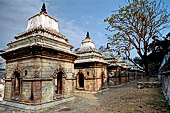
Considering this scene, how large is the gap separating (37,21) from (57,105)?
6120 mm

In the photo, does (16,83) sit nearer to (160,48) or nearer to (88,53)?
(88,53)

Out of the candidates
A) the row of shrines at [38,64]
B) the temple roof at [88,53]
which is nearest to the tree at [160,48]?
the temple roof at [88,53]

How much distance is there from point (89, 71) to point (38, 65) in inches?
302

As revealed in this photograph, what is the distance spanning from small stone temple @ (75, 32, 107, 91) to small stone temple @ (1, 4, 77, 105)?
13.5ft

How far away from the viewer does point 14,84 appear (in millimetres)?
8875

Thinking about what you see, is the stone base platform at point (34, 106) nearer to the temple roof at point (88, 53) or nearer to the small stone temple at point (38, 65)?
the small stone temple at point (38, 65)

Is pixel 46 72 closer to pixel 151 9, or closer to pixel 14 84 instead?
pixel 14 84

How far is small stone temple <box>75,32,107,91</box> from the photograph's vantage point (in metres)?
14.1

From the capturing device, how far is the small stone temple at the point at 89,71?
1415 cm

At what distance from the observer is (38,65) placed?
25.0 ft

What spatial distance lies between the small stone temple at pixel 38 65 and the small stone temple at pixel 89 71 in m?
4.12

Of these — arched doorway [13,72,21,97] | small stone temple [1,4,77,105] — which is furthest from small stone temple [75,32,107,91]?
arched doorway [13,72,21,97]

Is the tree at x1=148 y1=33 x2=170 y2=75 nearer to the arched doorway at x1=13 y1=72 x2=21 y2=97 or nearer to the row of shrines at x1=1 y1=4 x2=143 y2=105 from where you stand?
the row of shrines at x1=1 y1=4 x2=143 y2=105

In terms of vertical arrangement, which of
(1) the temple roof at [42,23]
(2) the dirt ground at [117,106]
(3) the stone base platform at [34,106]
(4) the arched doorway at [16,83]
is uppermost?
(1) the temple roof at [42,23]
